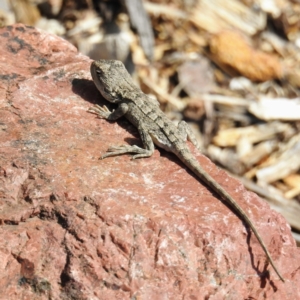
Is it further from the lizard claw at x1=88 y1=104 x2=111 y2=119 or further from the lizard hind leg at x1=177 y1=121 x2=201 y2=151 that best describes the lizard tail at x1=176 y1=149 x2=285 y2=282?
the lizard claw at x1=88 y1=104 x2=111 y2=119

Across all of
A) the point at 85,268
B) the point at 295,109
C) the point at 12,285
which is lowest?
the point at 295,109

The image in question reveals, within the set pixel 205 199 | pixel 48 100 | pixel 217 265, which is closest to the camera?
pixel 217 265

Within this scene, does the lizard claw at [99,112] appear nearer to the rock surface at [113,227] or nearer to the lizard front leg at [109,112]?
the lizard front leg at [109,112]

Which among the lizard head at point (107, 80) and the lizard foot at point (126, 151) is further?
the lizard head at point (107, 80)

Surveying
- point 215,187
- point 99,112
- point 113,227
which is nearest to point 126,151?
point 99,112

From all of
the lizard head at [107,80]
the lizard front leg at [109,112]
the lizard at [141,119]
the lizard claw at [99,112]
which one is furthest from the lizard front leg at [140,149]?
the lizard head at [107,80]

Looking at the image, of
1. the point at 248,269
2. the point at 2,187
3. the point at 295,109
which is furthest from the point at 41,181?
the point at 295,109

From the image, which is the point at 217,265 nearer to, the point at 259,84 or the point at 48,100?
the point at 48,100
